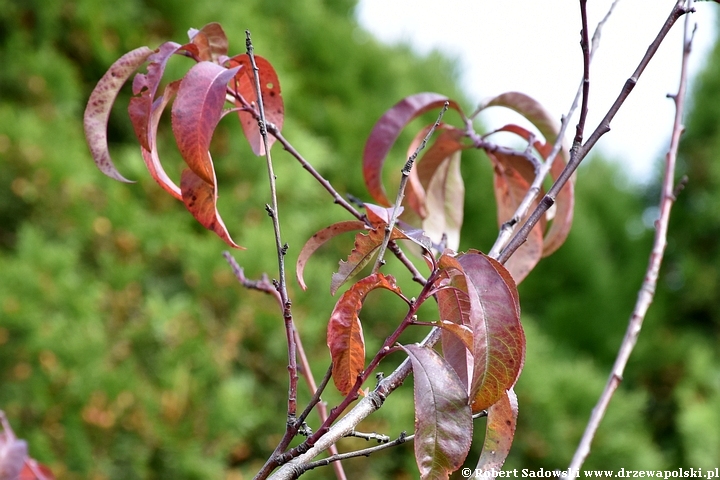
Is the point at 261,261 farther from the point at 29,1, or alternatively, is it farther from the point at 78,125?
the point at 29,1

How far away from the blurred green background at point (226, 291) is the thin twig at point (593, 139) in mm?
1218

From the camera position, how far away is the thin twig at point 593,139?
447 millimetres

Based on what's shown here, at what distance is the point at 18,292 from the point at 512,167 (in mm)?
1315

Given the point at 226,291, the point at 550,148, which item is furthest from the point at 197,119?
the point at 226,291

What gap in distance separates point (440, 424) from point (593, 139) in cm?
20

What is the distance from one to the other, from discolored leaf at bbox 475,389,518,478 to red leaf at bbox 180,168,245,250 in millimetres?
201

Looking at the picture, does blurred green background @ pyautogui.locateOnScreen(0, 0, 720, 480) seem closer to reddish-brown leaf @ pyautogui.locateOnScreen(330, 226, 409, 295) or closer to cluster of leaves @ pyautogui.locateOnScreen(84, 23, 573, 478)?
cluster of leaves @ pyautogui.locateOnScreen(84, 23, 573, 478)

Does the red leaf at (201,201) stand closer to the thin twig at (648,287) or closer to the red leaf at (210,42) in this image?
the red leaf at (210,42)

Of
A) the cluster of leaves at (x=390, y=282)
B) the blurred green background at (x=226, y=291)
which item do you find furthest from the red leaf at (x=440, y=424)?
the blurred green background at (x=226, y=291)

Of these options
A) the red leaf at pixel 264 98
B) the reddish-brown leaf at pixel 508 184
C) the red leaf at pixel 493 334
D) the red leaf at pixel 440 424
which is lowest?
the red leaf at pixel 440 424

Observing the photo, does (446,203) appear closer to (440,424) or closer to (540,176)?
(540,176)

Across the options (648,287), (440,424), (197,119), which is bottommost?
(440,424)

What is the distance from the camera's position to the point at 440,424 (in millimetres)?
386

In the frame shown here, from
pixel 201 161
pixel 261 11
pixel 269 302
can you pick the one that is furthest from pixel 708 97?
pixel 201 161
